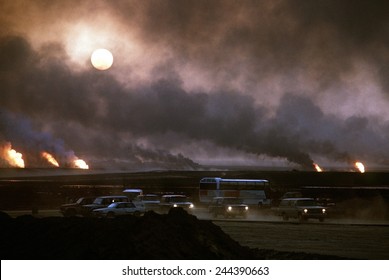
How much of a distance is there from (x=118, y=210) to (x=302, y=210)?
14978 millimetres

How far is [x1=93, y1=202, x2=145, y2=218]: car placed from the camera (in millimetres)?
40000

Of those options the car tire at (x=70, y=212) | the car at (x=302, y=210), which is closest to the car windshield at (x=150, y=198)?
the car tire at (x=70, y=212)

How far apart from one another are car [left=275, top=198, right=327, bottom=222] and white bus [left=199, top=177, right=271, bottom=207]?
50.0ft

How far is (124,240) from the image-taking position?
758 inches

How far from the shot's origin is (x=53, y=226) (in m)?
22.1

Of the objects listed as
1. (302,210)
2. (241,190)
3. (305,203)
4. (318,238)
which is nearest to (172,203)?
(305,203)

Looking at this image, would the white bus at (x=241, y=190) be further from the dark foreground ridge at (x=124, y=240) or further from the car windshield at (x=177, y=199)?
the dark foreground ridge at (x=124, y=240)

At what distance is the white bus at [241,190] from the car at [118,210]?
798 inches

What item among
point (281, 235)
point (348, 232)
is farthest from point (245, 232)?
point (348, 232)

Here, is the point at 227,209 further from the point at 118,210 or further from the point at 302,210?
the point at 118,210

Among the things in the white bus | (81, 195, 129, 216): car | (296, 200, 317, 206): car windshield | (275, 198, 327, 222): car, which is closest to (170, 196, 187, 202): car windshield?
(81, 195, 129, 216): car
